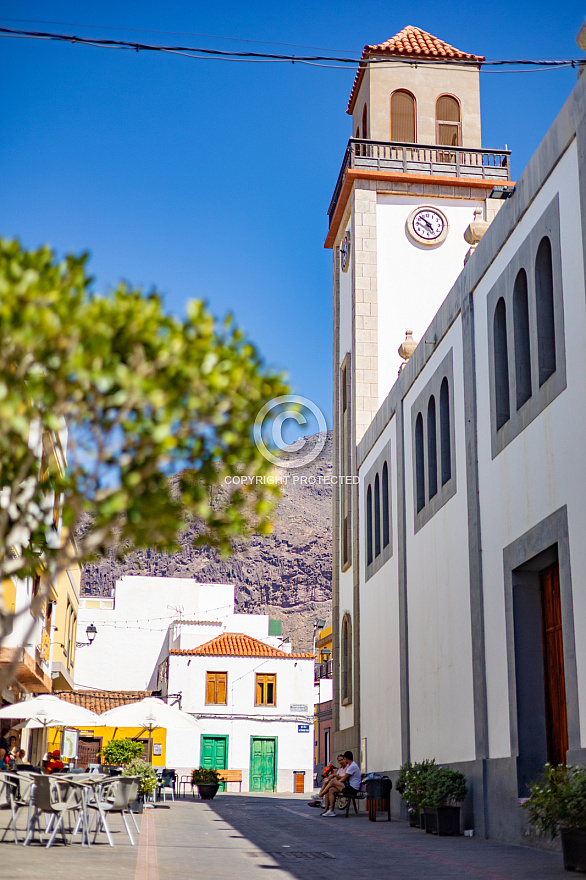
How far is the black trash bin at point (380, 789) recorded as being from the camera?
19.7 meters

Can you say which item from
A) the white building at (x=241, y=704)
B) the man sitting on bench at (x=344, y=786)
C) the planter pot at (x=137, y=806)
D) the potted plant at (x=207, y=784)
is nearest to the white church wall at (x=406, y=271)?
the man sitting on bench at (x=344, y=786)

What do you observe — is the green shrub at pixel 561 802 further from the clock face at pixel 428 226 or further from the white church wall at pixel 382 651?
the clock face at pixel 428 226

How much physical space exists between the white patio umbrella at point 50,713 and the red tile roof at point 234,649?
84.8 feet

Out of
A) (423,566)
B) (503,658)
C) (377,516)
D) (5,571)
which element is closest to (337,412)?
(377,516)

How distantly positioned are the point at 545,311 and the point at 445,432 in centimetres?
529

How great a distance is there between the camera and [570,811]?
967cm

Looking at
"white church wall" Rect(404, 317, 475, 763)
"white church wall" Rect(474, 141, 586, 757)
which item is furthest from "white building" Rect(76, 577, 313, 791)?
"white church wall" Rect(474, 141, 586, 757)

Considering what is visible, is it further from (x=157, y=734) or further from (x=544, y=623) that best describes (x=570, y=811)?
(x=157, y=734)

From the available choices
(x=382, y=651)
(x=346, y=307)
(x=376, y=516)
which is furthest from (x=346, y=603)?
(x=346, y=307)

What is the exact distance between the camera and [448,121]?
3119cm

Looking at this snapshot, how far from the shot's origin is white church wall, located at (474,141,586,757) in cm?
1135

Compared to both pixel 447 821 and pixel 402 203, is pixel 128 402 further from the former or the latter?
pixel 402 203

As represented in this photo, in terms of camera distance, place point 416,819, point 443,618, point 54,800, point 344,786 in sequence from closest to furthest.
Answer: point 54,800 → point 416,819 → point 443,618 → point 344,786

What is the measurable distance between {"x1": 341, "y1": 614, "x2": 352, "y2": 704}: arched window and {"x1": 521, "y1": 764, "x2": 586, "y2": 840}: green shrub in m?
17.7
